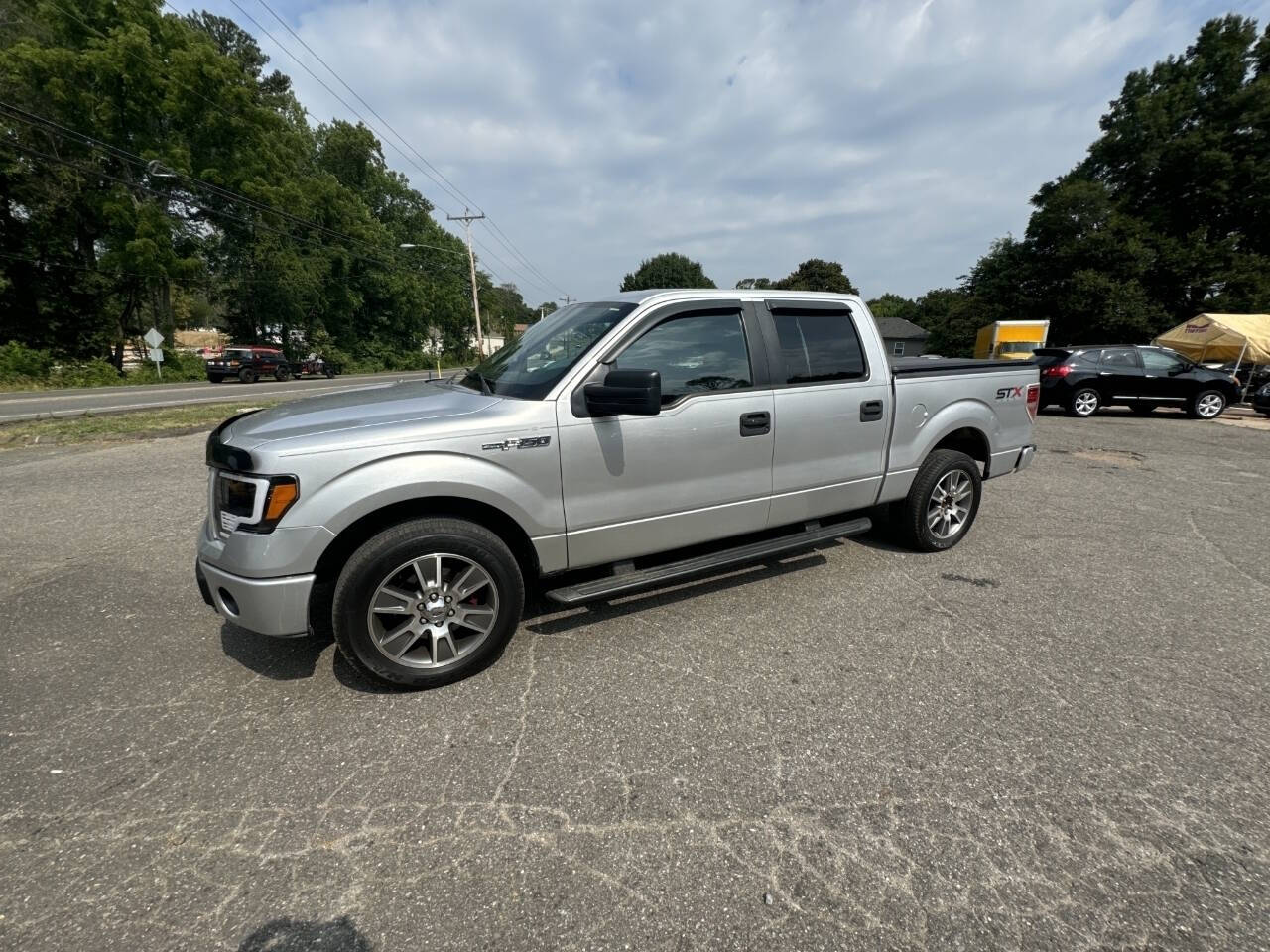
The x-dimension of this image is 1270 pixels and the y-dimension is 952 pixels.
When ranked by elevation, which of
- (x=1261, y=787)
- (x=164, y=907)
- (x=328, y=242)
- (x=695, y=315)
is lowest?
(x=1261, y=787)

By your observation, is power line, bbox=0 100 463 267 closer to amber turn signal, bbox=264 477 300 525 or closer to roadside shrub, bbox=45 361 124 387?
roadside shrub, bbox=45 361 124 387

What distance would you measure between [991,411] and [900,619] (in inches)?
84.3

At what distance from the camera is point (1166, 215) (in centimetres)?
2888

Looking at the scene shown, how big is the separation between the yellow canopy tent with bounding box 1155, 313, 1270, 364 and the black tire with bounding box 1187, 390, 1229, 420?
5527 millimetres

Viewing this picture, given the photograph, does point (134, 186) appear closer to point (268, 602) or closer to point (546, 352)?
point (546, 352)

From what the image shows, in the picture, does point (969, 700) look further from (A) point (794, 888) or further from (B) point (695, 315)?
(B) point (695, 315)

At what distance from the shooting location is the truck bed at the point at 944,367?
407 cm

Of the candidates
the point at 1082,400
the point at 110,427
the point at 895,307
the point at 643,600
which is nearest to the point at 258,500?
the point at 643,600

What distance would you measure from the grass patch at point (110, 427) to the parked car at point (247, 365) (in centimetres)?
1580

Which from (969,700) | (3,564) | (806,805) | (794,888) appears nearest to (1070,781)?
(969,700)

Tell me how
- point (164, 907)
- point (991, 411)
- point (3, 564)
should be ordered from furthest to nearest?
point (991, 411) → point (3, 564) → point (164, 907)

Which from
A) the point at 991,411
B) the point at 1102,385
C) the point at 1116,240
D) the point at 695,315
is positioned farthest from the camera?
the point at 1116,240

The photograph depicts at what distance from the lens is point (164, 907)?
1651 mm

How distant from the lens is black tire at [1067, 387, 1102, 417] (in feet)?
42.3
